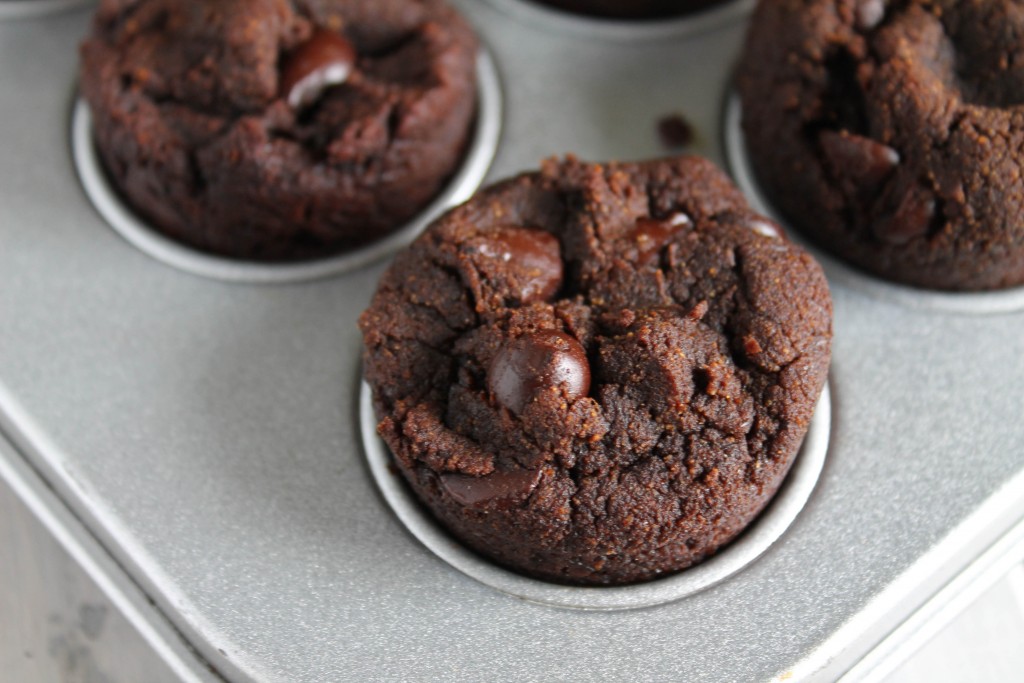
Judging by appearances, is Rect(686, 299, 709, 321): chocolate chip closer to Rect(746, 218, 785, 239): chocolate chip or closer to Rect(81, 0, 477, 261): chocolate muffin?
Rect(746, 218, 785, 239): chocolate chip

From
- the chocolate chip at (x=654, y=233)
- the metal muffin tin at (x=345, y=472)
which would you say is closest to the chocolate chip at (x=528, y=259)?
the chocolate chip at (x=654, y=233)

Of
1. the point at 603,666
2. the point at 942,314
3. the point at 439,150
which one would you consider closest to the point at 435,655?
the point at 603,666

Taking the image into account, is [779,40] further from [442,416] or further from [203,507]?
[203,507]

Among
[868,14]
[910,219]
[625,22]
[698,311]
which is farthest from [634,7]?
[698,311]

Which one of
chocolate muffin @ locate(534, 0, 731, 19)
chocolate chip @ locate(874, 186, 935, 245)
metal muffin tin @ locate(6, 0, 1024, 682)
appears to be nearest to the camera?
metal muffin tin @ locate(6, 0, 1024, 682)

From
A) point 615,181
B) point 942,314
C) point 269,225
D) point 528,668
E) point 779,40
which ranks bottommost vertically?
point 528,668

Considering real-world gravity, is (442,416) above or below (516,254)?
below

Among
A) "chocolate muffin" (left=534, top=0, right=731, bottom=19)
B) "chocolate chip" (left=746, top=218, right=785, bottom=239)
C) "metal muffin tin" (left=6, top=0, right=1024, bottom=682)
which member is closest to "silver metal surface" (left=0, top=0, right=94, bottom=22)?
"metal muffin tin" (left=6, top=0, right=1024, bottom=682)
